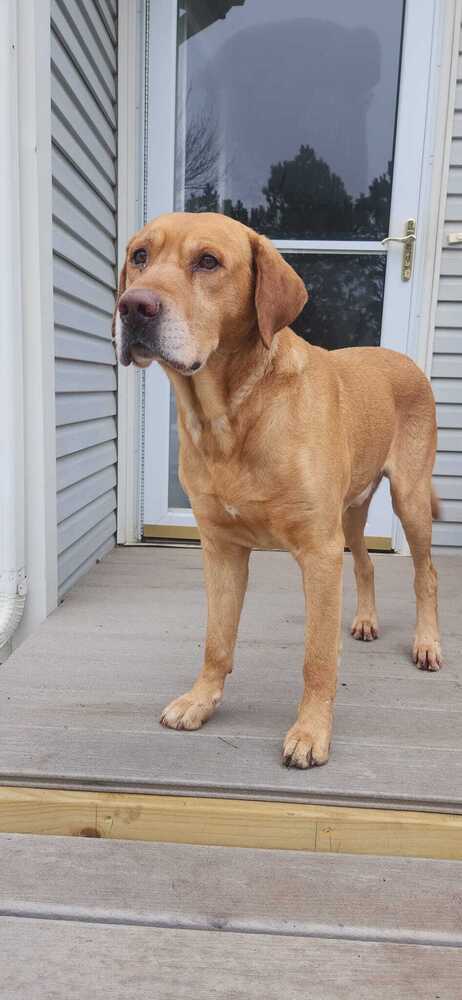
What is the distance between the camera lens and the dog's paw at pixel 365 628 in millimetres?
2592

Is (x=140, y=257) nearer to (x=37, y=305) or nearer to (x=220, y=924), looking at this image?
(x=37, y=305)

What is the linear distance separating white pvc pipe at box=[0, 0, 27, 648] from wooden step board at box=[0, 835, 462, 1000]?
3.71 feet

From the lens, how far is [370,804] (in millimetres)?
1551

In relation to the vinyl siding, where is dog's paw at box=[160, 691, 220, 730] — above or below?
below

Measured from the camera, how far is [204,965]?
1.21 metres

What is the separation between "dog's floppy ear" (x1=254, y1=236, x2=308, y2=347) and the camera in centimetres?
162

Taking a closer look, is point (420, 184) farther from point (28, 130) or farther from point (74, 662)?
point (74, 662)

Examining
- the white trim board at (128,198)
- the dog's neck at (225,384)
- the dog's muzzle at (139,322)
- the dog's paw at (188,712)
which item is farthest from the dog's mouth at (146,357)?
the white trim board at (128,198)

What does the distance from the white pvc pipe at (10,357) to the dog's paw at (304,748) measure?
1.25 metres

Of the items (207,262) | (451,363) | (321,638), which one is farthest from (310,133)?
(321,638)

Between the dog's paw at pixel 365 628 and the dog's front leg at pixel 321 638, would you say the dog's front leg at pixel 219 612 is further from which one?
the dog's paw at pixel 365 628

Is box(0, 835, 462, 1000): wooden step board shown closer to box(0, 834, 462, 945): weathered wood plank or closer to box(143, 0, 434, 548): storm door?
box(0, 834, 462, 945): weathered wood plank

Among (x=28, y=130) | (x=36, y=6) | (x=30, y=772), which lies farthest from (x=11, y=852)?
(x=36, y=6)

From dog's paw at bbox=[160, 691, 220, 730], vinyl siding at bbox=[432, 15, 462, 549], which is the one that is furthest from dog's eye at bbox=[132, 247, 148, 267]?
vinyl siding at bbox=[432, 15, 462, 549]
